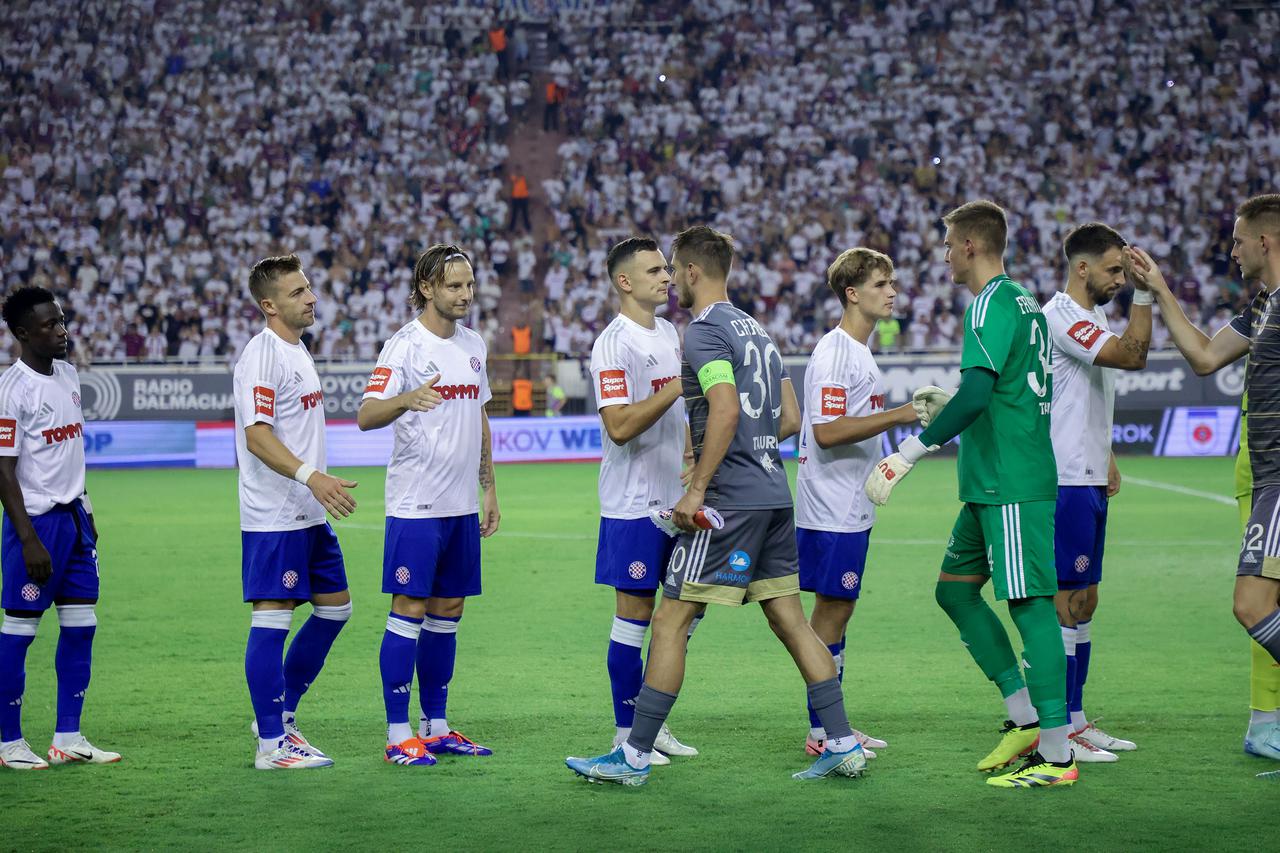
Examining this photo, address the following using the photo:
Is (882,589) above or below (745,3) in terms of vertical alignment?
below

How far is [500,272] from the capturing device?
102 feet

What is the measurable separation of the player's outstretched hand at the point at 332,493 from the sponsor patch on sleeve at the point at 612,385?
1246 millimetres

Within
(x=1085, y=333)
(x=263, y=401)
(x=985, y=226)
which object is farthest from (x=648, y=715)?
(x=1085, y=333)

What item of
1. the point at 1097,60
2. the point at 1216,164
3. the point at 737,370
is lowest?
the point at 737,370

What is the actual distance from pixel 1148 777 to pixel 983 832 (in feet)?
4.02

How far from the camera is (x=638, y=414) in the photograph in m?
6.26

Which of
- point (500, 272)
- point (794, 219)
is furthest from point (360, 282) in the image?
point (794, 219)

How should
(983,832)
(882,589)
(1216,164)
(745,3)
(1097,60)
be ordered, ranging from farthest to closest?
1. (745,3)
2. (1097,60)
3. (1216,164)
4. (882,589)
5. (983,832)

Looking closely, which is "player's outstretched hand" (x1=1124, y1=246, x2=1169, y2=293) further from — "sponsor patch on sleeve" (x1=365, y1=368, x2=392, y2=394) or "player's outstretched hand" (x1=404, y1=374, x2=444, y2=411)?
"sponsor patch on sleeve" (x1=365, y1=368, x2=392, y2=394)

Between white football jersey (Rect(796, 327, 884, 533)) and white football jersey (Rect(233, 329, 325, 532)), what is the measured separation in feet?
7.88

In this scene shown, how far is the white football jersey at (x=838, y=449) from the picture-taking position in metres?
6.70

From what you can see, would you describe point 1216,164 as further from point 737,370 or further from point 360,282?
point 737,370

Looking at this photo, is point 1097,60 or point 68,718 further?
point 1097,60

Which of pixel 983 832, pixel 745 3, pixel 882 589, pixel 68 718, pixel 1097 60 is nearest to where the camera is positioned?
pixel 983 832
